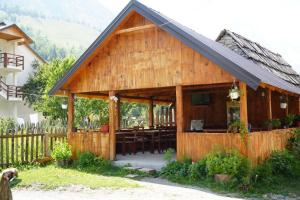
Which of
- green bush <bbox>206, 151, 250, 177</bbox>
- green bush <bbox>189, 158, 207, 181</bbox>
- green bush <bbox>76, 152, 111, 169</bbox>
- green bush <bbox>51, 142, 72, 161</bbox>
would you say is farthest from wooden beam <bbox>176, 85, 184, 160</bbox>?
green bush <bbox>51, 142, 72, 161</bbox>

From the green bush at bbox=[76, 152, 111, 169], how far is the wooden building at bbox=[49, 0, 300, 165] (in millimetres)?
451

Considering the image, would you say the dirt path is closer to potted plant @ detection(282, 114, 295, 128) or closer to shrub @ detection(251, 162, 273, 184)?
shrub @ detection(251, 162, 273, 184)

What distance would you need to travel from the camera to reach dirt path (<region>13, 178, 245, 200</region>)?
9.97 meters

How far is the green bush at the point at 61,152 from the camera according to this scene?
15289 millimetres

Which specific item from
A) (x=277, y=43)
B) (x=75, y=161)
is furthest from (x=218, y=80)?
(x=277, y=43)

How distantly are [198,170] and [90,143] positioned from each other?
5315mm

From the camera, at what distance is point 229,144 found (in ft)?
40.3

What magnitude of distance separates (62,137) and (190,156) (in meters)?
6.54

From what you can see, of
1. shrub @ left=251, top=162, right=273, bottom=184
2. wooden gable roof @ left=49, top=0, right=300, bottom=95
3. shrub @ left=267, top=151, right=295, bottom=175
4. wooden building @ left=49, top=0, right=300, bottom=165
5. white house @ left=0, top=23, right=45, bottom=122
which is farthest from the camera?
white house @ left=0, top=23, right=45, bottom=122

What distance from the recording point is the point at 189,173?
12.4m

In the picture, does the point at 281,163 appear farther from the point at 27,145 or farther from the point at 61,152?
the point at 27,145

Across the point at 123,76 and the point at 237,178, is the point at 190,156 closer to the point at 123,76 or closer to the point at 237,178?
the point at 237,178

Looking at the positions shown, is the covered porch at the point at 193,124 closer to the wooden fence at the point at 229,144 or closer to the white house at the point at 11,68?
the wooden fence at the point at 229,144

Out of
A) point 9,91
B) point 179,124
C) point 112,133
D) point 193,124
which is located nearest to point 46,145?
point 112,133
